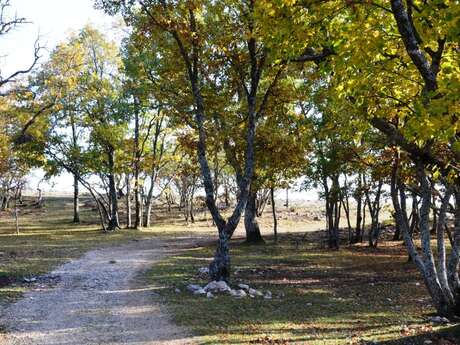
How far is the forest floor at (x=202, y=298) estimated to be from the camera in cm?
899

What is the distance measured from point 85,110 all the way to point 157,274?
2059 cm

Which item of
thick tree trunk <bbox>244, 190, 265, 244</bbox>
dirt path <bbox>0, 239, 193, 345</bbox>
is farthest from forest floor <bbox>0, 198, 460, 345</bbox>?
thick tree trunk <bbox>244, 190, 265, 244</bbox>

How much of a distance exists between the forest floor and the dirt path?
0.02m

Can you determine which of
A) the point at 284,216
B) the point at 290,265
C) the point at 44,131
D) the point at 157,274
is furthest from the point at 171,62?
the point at 284,216

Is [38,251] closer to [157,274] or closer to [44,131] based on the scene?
[157,274]

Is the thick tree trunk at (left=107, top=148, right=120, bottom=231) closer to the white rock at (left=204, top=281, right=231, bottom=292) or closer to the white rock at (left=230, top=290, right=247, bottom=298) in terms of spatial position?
the white rock at (left=204, top=281, right=231, bottom=292)

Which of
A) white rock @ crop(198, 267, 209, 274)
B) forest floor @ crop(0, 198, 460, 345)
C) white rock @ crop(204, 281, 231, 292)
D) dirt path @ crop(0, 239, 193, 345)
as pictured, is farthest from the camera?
white rock @ crop(198, 267, 209, 274)

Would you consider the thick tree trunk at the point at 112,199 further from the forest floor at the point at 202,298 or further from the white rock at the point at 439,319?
the white rock at the point at 439,319

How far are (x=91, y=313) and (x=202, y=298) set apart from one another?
3139 mm

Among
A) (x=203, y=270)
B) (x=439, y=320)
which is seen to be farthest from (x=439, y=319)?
(x=203, y=270)

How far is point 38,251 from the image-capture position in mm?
21547

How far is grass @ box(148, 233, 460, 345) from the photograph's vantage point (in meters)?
9.01

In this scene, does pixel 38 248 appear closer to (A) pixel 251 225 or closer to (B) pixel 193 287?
(A) pixel 251 225

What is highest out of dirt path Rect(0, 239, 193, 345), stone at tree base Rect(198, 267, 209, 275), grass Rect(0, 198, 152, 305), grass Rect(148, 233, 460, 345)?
grass Rect(0, 198, 152, 305)
